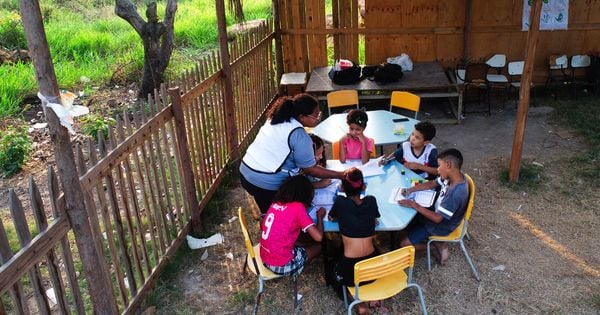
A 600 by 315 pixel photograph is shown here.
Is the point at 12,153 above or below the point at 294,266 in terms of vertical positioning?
above

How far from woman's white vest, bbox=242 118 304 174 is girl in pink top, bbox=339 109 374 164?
2.85ft

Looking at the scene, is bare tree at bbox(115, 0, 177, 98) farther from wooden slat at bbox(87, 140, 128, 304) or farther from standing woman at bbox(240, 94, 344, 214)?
wooden slat at bbox(87, 140, 128, 304)

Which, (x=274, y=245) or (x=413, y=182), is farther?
(x=413, y=182)

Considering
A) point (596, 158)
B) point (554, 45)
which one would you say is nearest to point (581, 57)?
point (554, 45)

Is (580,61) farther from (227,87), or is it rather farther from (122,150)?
(122,150)

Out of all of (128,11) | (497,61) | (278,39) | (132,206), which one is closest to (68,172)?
(132,206)

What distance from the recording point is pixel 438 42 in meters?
9.34

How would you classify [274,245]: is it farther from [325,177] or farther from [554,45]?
[554,45]

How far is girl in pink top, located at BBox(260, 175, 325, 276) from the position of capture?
4066 millimetres

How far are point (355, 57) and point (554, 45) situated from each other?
3.66 metres

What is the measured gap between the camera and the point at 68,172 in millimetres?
3158

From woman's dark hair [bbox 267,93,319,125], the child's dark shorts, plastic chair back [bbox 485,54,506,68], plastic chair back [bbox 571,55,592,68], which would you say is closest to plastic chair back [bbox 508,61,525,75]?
plastic chair back [bbox 485,54,506,68]

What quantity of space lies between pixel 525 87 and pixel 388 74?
2.70m

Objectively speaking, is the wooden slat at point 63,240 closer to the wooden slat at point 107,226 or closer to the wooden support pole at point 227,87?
the wooden slat at point 107,226
